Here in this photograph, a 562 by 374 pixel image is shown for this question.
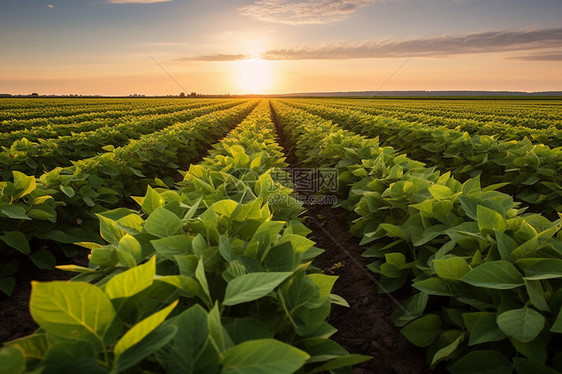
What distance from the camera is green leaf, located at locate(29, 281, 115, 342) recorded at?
2.52 ft

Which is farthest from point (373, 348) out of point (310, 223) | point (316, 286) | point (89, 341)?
point (310, 223)

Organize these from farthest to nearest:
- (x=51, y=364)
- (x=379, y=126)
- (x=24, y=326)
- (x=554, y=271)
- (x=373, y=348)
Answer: (x=379, y=126)
(x=24, y=326)
(x=373, y=348)
(x=554, y=271)
(x=51, y=364)

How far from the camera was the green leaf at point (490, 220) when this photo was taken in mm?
1776

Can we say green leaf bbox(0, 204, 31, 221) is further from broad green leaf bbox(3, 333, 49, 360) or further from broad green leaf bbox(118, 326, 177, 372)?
broad green leaf bbox(118, 326, 177, 372)

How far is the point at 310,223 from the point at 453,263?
11.6 ft

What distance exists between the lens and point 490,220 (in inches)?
70.5

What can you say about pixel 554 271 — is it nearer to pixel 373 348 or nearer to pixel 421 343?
pixel 421 343

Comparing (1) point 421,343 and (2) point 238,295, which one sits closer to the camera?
Answer: (2) point 238,295

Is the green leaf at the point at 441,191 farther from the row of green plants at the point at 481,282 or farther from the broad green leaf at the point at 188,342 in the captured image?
the broad green leaf at the point at 188,342

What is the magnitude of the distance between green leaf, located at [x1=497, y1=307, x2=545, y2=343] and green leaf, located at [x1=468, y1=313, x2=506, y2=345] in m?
0.14

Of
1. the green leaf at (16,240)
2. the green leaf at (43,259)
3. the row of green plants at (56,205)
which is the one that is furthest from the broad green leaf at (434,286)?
the green leaf at (43,259)

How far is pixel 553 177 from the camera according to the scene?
15.2 feet

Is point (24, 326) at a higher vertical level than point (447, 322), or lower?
lower

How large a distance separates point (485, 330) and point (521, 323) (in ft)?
0.64
